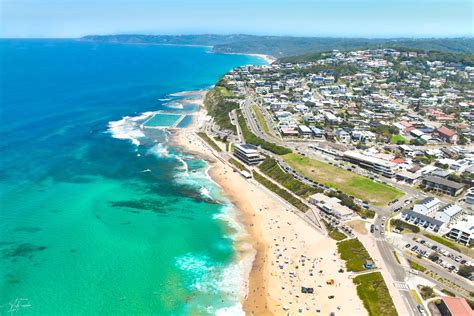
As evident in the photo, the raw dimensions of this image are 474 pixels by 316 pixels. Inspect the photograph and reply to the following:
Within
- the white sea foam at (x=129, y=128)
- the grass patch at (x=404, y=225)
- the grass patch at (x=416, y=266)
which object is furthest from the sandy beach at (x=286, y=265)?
the white sea foam at (x=129, y=128)

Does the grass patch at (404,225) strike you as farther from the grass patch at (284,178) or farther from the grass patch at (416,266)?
the grass patch at (284,178)

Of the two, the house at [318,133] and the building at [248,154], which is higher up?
the house at [318,133]

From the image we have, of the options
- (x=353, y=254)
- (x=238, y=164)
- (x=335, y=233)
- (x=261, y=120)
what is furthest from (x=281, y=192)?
(x=261, y=120)

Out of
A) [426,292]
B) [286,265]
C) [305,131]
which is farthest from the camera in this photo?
[305,131]

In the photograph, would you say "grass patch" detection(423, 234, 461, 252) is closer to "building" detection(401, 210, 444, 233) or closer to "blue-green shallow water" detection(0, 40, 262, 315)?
"building" detection(401, 210, 444, 233)

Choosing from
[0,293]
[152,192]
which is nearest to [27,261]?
[0,293]

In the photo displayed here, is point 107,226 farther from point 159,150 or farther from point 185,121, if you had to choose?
point 185,121
